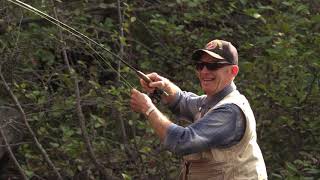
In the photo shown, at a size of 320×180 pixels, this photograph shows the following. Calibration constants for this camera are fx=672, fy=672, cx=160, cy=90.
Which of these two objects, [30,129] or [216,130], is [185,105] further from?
[30,129]

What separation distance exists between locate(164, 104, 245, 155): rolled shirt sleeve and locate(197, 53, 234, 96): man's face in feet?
0.63

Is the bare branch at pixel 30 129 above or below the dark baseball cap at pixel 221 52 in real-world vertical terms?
below

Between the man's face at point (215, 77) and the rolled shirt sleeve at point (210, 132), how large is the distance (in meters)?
0.19

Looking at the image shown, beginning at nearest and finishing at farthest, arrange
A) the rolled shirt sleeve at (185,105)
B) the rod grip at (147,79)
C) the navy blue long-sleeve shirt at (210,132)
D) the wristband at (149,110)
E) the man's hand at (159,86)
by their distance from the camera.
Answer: the navy blue long-sleeve shirt at (210,132), the wristband at (149,110), the rod grip at (147,79), the man's hand at (159,86), the rolled shirt sleeve at (185,105)

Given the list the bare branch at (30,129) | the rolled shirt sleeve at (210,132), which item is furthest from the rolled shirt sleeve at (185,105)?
the bare branch at (30,129)

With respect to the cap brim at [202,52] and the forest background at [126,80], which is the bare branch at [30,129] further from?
the cap brim at [202,52]

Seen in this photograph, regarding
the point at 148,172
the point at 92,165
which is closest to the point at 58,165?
the point at 92,165

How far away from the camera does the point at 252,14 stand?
229 inches

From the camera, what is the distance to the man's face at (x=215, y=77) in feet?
11.3

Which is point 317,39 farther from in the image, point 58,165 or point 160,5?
point 58,165

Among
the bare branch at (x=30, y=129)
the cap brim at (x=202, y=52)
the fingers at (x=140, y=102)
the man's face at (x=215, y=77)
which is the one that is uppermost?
the cap brim at (x=202, y=52)

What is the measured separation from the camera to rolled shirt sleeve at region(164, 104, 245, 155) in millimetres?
3219

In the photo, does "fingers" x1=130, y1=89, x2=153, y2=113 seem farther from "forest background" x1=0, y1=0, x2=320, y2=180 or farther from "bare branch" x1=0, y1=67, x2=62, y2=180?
"bare branch" x1=0, y1=67, x2=62, y2=180

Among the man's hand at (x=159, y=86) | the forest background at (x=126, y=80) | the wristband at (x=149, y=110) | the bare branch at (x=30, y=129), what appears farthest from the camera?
the forest background at (x=126, y=80)
